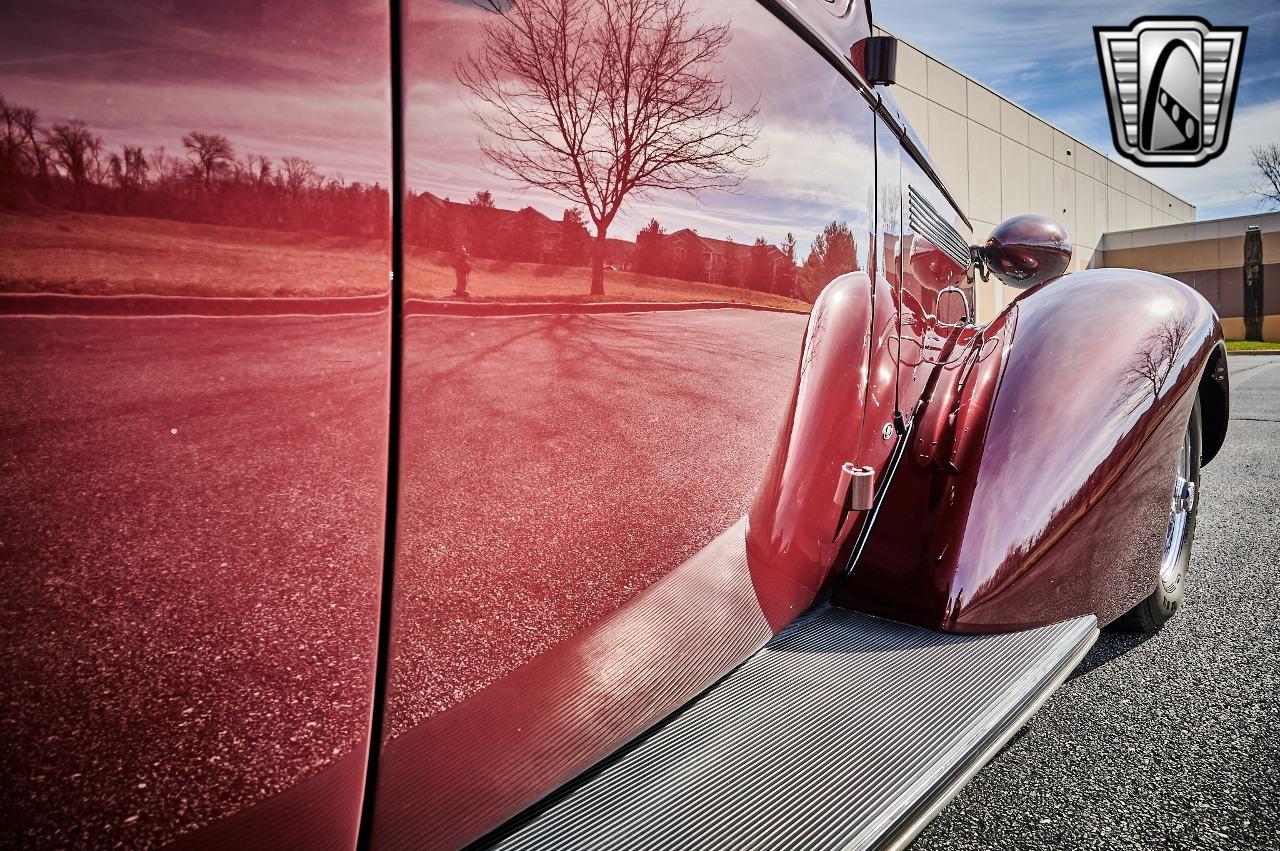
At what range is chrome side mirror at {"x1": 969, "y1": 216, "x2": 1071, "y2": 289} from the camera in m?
2.26

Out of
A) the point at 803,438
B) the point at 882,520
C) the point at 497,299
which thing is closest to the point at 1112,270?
the point at 882,520

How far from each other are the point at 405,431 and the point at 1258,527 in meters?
3.85

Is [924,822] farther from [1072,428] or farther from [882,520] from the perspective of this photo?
[1072,428]

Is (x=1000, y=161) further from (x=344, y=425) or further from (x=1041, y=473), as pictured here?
(x=344, y=425)

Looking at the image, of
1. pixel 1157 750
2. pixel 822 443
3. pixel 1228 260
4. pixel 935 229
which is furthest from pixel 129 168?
pixel 1228 260

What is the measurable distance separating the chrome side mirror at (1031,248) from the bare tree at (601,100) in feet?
5.10

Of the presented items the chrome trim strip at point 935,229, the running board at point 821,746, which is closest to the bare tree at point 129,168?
the running board at point 821,746

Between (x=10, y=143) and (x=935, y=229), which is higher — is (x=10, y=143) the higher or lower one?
the lower one

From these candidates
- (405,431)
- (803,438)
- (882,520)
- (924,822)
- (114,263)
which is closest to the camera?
(114,263)

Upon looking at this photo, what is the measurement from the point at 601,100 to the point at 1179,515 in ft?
7.78

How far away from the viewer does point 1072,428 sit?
5.44 feet

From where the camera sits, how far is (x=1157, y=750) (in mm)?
1623

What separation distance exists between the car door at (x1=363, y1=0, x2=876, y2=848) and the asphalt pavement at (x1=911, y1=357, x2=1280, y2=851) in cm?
71

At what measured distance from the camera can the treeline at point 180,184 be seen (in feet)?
1.61
